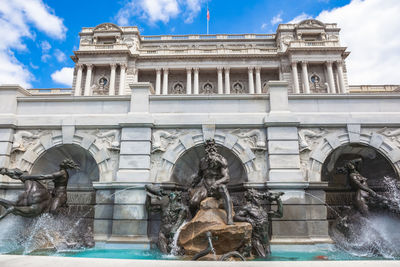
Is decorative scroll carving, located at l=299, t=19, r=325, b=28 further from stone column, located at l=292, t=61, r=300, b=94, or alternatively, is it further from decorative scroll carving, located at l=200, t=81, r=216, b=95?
decorative scroll carving, located at l=200, t=81, r=216, b=95

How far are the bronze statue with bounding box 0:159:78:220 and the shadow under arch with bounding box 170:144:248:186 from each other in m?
4.19

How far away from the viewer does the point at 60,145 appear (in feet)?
38.0

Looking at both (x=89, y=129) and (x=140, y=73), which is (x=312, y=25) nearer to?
(x=140, y=73)

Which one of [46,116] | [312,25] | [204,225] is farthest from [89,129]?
[312,25]

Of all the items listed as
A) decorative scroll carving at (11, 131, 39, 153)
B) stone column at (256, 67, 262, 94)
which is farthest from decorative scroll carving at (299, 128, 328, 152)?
stone column at (256, 67, 262, 94)

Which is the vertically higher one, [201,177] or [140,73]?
[140,73]

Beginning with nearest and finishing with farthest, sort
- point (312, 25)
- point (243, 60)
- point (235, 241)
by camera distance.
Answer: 1. point (235, 241)
2. point (243, 60)
3. point (312, 25)

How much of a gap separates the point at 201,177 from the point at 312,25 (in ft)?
173

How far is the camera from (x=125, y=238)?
9727mm

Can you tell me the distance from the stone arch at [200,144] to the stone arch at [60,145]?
244 cm

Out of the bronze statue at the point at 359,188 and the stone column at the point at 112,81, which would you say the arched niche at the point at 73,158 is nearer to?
the bronze statue at the point at 359,188

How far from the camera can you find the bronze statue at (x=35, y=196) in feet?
31.2

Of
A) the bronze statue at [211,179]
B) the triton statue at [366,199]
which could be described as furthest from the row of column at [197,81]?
the bronze statue at [211,179]

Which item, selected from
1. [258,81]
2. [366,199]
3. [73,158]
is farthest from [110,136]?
[258,81]
